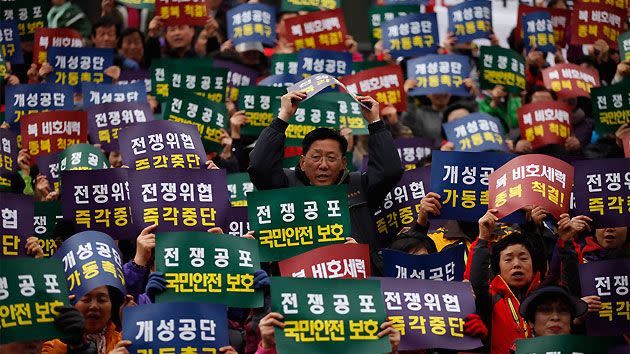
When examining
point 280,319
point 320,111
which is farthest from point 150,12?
point 280,319

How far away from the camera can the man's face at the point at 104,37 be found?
13508mm

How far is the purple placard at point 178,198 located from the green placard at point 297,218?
35 cm

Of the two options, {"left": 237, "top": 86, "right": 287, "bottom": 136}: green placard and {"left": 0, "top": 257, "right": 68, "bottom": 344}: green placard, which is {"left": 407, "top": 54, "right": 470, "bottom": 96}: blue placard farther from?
{"left": 0, "top": 257, "right": 68, "bottom": 344}: green placard

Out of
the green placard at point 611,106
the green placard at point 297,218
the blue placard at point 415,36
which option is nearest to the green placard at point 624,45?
the green placard at point 611,106

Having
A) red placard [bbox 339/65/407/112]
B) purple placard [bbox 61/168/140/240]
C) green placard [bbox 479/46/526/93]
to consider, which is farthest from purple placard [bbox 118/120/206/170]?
green placard [bbox 479/46/526/93]

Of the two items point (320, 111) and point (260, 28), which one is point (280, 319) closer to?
point (320, 111)

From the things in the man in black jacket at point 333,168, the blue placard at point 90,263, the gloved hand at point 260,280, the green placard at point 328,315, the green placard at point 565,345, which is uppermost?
the man in black jacket at point 333,168

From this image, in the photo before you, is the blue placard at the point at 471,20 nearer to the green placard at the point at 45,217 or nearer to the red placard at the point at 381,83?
the red placard at the point at 381,83

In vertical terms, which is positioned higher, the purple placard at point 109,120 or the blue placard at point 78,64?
the blue placard at point 78,64

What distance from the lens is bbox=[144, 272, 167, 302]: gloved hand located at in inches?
296

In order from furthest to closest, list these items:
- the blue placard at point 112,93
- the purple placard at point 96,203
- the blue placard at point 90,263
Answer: the blue placard at point 112,93
the purple placard at point 96,203
the blue placard at point 90,263

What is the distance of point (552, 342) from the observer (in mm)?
7227

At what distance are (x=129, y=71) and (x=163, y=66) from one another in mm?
612

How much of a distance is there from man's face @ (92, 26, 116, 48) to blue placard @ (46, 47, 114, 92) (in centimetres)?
111
